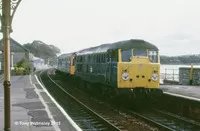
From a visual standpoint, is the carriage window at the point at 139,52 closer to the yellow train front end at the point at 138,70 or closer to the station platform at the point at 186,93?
the yellow train front end at the point at 138,70

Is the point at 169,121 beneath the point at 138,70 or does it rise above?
beneath

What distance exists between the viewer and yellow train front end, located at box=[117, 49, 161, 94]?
16250 mm

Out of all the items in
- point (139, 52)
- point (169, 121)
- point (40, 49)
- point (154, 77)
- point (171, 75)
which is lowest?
point (169, 121)

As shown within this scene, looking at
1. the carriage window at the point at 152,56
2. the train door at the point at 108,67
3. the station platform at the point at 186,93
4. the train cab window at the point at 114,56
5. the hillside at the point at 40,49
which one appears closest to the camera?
the station platform at the point at 186,93

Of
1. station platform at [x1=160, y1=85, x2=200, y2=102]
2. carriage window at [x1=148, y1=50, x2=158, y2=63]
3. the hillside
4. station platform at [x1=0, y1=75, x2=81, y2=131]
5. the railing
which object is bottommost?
station platform at [x1=0, y1=75, x2=81, y2=131]

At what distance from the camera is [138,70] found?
1650 cm

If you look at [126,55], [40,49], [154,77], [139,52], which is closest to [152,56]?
[139,52]

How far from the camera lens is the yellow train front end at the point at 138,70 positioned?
16.2 metres

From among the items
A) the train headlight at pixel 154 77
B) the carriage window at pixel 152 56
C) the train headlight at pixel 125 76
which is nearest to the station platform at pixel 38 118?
the train headlight at pixel 125 76

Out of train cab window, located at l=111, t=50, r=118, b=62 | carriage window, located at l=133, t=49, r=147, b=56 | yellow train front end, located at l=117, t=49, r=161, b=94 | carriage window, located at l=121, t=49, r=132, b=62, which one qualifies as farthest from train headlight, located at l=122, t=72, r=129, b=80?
carriage window, located at l=133, t=49, r=147, b=56

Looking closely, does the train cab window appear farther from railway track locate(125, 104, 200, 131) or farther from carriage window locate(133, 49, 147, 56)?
railway track locate(125, 104, 200, 131)

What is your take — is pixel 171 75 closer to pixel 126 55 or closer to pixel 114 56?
pixel 114 56

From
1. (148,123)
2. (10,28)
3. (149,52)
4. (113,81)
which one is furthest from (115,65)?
(10,28)

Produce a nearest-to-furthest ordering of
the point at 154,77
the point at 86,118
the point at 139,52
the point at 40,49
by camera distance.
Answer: the point at 86,118
the point at 154,77
the point at 139,52
the point at 40,49
